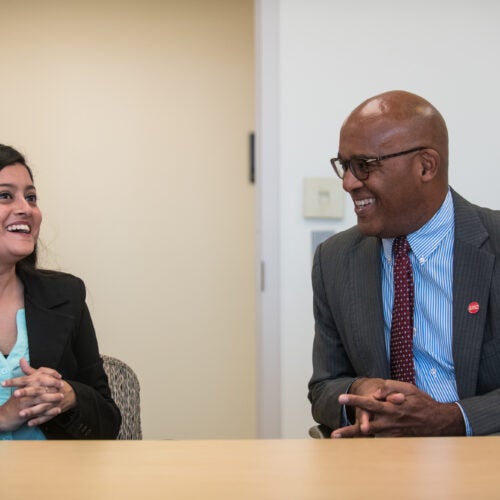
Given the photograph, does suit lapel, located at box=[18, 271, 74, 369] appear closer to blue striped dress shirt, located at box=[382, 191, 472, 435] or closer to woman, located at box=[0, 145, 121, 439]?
woman, located at box=[0, 145, 121, 439]

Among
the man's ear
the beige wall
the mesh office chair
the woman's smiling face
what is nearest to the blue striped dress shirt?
the man's ear

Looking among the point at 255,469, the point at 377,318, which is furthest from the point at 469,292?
the point at 255,469

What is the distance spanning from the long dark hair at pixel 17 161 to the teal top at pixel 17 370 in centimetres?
22

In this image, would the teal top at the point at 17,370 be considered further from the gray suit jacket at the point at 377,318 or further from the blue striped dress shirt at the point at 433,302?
the blue striped dress shirt at the point at 433,302

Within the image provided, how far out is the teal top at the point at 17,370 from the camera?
1.99 meters

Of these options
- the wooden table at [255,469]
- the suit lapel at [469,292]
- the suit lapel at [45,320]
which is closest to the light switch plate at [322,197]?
the suit lapel at [469,292]

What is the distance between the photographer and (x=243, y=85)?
407 cm

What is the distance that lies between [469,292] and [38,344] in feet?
3.75

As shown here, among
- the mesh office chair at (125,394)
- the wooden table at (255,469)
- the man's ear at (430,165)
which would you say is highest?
the man's ear at (430,165)

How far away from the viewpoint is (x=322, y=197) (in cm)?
300

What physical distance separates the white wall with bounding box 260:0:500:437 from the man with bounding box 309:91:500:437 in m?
0.87

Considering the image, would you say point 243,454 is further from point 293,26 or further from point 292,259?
point 293,26

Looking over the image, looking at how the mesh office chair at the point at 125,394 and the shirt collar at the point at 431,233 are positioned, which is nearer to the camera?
the shirt collar at the point at 431,233

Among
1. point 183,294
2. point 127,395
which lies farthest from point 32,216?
point 183,294
